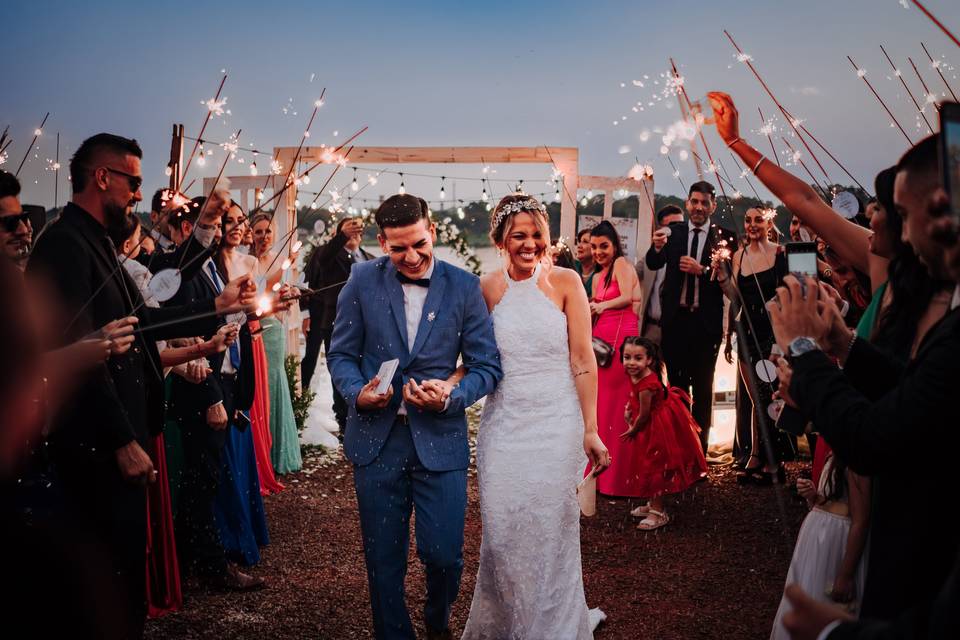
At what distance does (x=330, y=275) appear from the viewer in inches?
340

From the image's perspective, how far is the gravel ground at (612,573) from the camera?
3.96 m

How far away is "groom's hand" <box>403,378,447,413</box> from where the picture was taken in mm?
3064

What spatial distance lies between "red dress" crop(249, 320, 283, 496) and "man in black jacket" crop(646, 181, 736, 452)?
366 cm

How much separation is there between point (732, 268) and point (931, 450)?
5239mm

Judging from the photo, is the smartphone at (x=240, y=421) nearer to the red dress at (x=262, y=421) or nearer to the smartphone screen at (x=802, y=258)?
the red dress at (x=262, y=421)

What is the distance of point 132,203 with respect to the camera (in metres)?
3.00

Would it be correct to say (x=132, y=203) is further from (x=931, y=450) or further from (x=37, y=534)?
(x=931, y=450)

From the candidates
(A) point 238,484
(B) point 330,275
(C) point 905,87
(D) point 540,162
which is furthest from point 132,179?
(D) point 540,162

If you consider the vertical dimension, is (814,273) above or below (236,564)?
above

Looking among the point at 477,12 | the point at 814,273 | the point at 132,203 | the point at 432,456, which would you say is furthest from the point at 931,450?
the point at 477,12

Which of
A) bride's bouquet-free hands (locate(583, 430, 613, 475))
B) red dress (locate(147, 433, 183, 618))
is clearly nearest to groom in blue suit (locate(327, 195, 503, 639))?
bride's bouquet-free hands (locate(583, 430, 613, 475))

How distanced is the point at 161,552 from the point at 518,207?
2.62 meters

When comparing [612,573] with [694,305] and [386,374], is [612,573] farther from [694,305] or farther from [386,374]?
[694,305]

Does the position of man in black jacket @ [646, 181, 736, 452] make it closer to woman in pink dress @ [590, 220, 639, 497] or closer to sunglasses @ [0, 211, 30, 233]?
woman in pink dress @ [590, 220, 639, 497]
